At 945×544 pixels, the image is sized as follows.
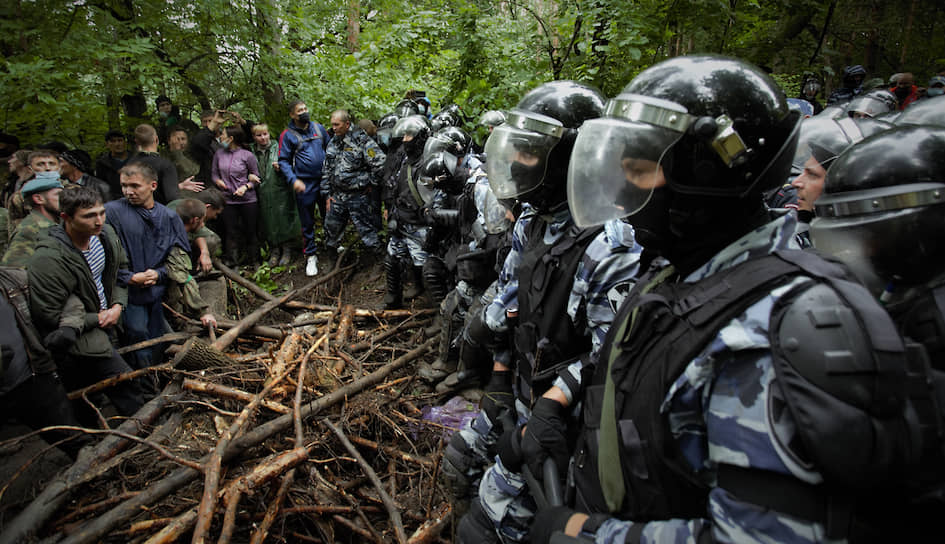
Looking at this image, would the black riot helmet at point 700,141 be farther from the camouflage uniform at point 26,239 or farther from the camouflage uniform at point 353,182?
the camouflage uniform at point 353,182

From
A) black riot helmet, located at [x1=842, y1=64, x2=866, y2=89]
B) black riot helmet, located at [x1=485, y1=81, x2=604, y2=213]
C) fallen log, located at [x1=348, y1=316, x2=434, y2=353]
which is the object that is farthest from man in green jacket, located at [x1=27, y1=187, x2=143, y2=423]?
black riot helmet, located at [x1=842, y1=64, x2=866, y2=89]

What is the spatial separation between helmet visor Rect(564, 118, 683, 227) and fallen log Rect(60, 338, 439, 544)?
8.52 ft

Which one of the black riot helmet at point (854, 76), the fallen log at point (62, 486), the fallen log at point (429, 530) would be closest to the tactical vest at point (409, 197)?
the fallen log at point (62, 486)

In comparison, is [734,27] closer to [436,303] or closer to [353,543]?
[436,303]

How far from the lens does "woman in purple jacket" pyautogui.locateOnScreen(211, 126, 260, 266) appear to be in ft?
24.2

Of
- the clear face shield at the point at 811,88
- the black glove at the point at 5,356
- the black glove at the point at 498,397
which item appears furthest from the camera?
the clear face shield at the point at 811,88

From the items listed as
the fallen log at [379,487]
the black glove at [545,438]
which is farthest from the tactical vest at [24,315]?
the black glove at [545,438]

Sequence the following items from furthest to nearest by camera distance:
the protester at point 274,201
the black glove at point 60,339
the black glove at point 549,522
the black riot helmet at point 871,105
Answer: the protester at point 274,201
the black riot helmet at point 871,105
the black glove at point 60,339
the black glove at point 549,522

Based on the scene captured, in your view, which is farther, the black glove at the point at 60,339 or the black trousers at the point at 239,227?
the black trousers at the point at 239,227

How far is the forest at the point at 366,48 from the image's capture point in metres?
5.12

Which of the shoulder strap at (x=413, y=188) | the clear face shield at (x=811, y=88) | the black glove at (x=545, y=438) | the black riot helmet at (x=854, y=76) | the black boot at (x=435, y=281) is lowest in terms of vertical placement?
the black boot at (x=435, y=281)

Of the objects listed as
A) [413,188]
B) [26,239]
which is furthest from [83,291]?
[413,188]

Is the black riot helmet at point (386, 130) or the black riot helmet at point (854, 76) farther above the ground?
the black riot helmet at point (854, 76)

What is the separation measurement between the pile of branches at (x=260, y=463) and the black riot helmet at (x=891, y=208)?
2.47 m
